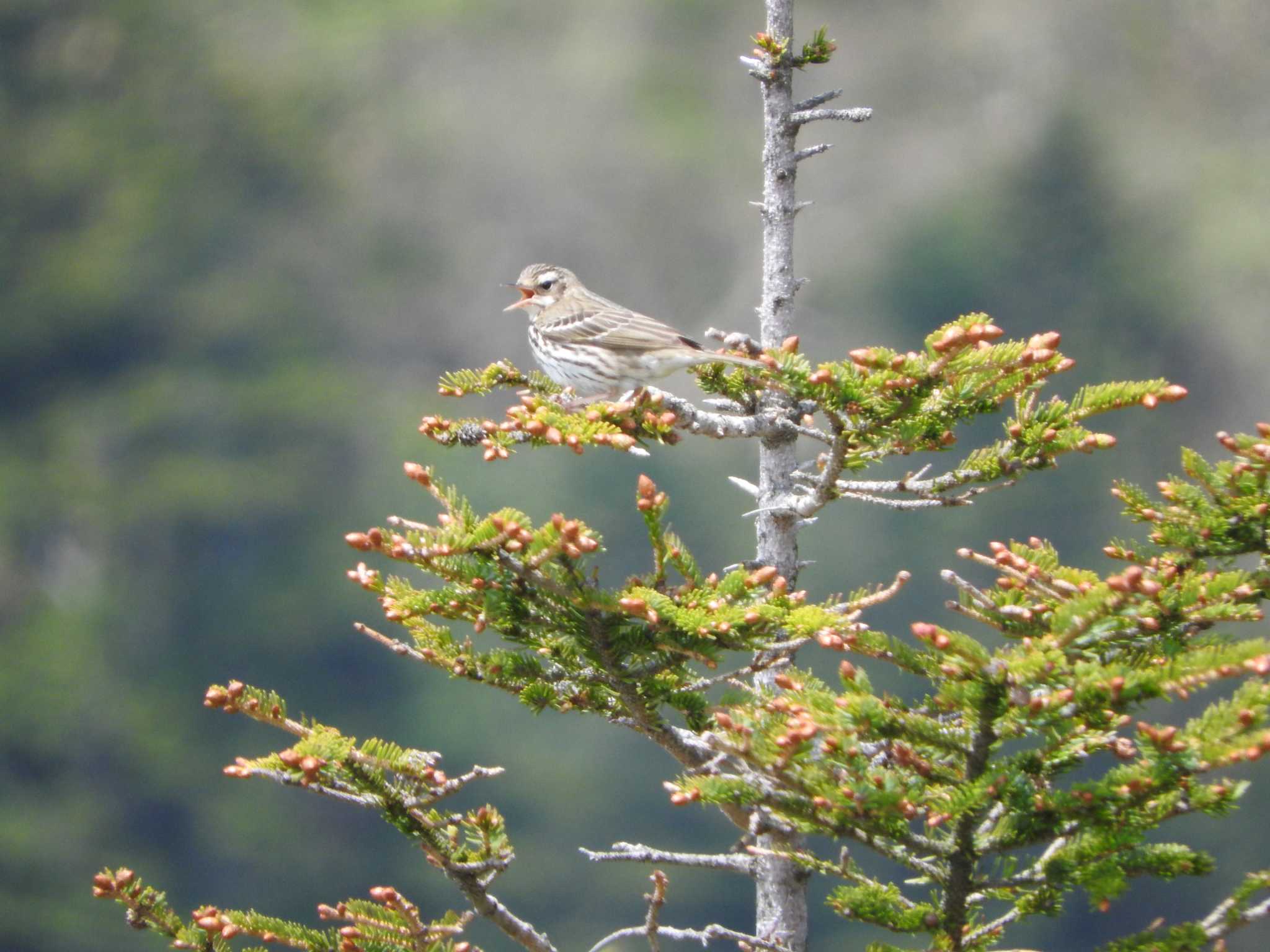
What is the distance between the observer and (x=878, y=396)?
1.84 m

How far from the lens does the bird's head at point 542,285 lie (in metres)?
3.87

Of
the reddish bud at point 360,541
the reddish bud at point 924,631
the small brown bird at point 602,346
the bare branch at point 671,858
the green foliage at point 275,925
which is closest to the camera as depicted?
the reddish bud at point 924,631

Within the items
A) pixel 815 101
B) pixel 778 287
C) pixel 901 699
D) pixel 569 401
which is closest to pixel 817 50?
pixel 815 101

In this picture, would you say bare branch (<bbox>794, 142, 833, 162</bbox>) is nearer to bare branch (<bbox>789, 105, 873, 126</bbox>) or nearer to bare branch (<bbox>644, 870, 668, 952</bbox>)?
bare branch (<bbox>789, 105, 873, 126</bbox>)

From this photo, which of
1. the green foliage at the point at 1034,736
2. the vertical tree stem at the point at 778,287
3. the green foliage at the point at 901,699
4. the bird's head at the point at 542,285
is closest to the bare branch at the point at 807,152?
the vertical tree stem at the point at 778,287

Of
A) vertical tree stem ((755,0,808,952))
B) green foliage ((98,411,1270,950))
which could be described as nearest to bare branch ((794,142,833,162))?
vertical tree stem ((755,0,808,952))

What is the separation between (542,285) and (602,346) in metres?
0.76

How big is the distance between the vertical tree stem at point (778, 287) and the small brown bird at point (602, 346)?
8.6 inches

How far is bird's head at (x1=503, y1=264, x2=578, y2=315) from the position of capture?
387 centimetres

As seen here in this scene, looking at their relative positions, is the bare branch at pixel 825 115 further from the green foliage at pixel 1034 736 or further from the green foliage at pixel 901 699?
the green foliage at pixel 1034 736

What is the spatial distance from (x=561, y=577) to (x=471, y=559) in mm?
183

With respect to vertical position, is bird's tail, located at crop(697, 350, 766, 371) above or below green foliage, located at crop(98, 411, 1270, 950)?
above

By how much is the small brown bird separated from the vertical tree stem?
0.22 meters

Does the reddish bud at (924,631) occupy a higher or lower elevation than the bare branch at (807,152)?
lower
